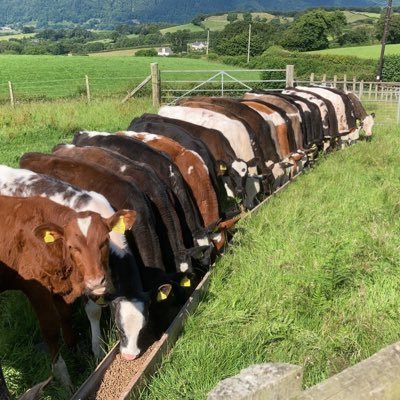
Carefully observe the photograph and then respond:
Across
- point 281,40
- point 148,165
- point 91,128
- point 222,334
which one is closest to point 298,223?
point 148,165

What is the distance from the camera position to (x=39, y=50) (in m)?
76.6

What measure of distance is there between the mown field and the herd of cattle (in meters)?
0.29

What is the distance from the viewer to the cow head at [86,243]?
339 centimetres

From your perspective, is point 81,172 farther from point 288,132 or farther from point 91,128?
point 91,128

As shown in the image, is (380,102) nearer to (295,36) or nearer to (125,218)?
(125,218)

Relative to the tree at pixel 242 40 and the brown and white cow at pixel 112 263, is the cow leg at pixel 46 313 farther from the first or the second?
the tree at pixel 242 40

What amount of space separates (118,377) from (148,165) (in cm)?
271

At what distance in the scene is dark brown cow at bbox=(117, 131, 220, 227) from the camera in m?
6.23

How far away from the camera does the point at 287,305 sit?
15.0 ft

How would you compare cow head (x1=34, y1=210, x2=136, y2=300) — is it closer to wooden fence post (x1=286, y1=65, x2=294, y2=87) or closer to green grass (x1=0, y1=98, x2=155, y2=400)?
green grass (x1=0, y1=98, x2=155, y2=400)

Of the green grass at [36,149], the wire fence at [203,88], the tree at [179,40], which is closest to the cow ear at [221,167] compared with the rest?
the green grass at [36,149]

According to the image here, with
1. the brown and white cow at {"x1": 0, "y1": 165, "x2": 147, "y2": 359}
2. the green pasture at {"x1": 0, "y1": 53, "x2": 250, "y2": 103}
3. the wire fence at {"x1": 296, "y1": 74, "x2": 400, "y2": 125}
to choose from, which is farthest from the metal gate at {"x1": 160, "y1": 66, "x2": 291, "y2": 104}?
the brown and white cow at {"x1": 0, "y1": 165, "x2": 147, "y2": 359}

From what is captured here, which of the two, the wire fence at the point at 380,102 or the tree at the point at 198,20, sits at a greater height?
the tree at the point at 198,20

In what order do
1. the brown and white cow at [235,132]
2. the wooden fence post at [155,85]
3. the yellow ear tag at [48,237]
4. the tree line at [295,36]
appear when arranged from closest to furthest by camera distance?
the yellow ear tag at [48,237] < the brown and white cow at [235,132] < the wooden fence post at [155,85] < the tree line at [295,36]
